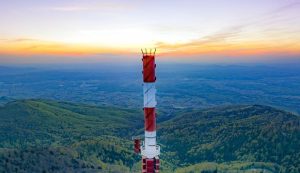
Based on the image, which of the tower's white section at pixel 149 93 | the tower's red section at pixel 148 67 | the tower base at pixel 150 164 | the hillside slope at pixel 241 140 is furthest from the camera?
the hillside slope at pixel 241 140

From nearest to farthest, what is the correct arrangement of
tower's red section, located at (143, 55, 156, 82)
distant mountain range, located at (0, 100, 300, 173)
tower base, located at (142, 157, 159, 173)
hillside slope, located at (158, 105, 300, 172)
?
tower's red section, located at (143, 55, 156, 82) → tower base, located at (142, 157, 159, 173) → distant mountain range, located at (0, 100, 300, 173) → hillside slope, located at (158, 105, 300, 172)

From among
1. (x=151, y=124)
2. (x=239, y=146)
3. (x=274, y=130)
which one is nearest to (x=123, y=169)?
(x=239, y=146)

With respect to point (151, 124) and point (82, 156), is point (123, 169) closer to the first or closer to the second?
point (82, 156)

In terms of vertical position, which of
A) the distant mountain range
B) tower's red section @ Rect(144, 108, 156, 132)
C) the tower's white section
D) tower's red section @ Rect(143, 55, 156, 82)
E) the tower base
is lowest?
the distant mountain range

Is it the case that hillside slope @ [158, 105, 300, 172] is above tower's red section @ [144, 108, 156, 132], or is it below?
below

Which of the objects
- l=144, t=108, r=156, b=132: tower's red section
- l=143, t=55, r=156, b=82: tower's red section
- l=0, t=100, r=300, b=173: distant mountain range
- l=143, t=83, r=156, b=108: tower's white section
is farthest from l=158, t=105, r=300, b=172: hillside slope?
l=143, t=55, r=156, b=82: tower's red section

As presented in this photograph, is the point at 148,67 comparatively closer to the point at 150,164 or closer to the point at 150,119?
the point at 150,119

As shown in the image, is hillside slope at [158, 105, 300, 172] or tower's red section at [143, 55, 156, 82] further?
hillside slope at [158, 105, 300, 172]

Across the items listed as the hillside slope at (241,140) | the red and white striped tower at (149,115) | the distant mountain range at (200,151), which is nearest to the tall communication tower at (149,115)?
the red and white striped tower at (149,115)

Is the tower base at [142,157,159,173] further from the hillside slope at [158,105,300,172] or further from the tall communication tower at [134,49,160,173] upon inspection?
the hillside slope at [158,105,300,172]

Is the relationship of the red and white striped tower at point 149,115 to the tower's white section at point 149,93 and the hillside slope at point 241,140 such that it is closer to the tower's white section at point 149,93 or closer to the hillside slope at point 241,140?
the tower's white section at point 149,93
